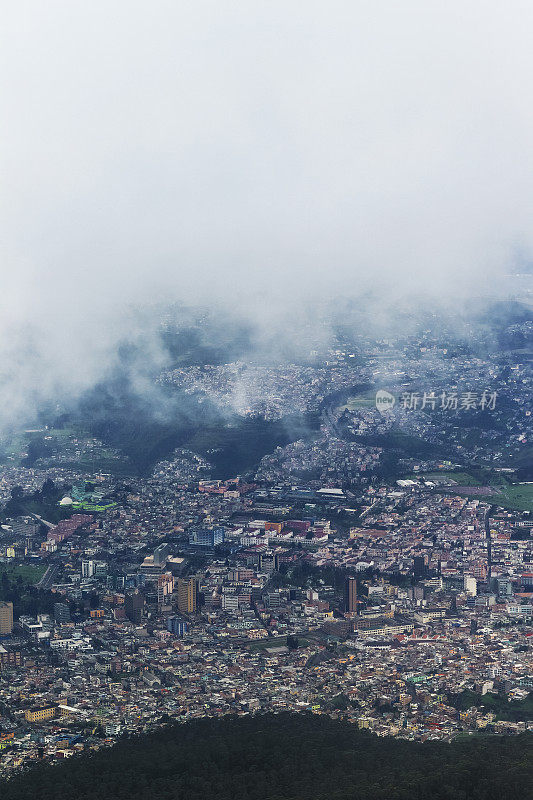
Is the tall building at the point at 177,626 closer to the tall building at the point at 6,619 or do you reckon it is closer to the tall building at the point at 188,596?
the tall building at the point at 188,596

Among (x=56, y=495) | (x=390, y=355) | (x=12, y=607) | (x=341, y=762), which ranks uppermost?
(x=390, y=355)

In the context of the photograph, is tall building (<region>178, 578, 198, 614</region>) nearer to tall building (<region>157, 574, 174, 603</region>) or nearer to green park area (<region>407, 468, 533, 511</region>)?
tall building (<region>157, 574, 174, 603</region>)

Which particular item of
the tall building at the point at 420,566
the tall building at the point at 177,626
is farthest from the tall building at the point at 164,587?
the tall building at the point at 420,566

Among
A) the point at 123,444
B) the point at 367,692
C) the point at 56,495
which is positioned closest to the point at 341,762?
the point at 367,692

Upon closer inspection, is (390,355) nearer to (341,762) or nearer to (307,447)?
(307,447)

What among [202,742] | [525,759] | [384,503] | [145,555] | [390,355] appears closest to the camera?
[525,759]

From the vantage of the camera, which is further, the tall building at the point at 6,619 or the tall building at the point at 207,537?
the tall building at the point at 207,537

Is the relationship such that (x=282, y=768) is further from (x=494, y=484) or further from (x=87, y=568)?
(x=494, y=484)
